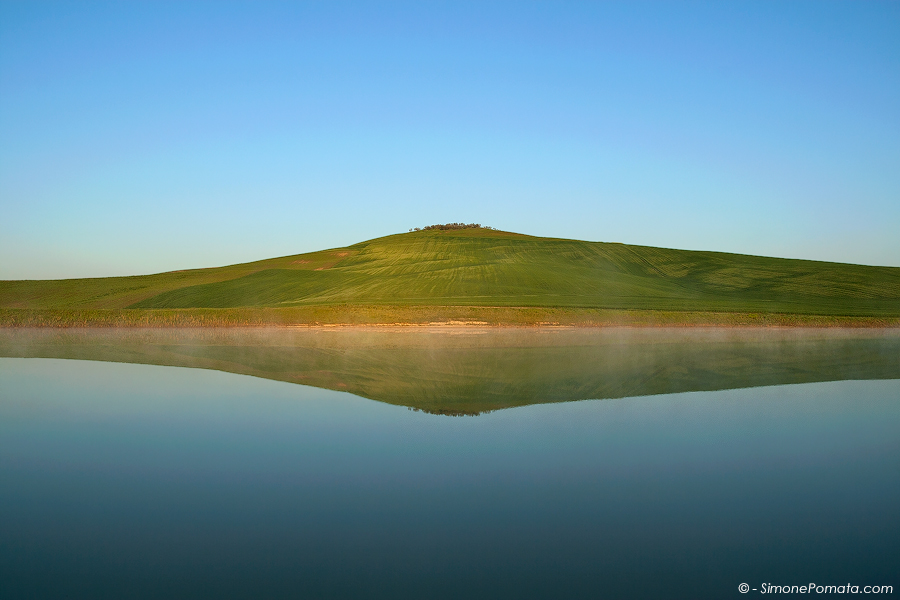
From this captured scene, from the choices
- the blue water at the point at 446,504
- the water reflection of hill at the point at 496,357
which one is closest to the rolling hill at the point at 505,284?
the water reflection of hill at the point at 496,357

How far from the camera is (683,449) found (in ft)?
38.7

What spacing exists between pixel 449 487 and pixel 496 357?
55.4ft

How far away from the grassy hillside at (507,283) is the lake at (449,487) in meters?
26.9

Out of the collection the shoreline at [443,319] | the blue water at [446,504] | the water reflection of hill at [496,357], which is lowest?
the blue water at [446,504]

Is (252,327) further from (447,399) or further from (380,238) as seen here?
(380,238)

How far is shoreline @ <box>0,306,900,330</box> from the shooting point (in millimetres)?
40438

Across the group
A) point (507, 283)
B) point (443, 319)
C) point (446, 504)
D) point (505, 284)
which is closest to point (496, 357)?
point (443, 319)

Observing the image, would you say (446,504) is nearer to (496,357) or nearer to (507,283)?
(496,357)

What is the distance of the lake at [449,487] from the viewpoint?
6.96 meters

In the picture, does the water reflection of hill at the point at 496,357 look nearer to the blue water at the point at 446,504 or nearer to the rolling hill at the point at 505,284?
the blue water at the point at 446,504

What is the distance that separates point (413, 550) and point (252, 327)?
36813mm

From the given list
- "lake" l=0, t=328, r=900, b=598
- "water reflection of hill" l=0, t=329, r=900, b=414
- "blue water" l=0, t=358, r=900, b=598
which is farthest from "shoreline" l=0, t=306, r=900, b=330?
"blue water" l=0, t=358, r=900, b=598

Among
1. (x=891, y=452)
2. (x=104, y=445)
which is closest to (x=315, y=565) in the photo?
(x=104, y=445)

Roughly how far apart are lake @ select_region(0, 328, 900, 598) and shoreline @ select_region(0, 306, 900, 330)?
20.0m
